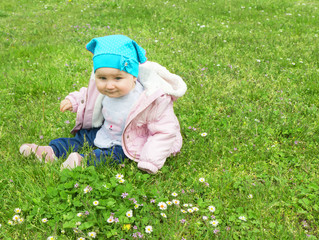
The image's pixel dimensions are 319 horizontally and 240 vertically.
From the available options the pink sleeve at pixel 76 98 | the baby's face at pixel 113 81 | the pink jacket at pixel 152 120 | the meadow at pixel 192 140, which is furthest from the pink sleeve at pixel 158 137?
the pink sleeve at pixel 76 98

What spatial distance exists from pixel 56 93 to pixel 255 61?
4.12m

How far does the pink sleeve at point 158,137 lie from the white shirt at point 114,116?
12.1 inches

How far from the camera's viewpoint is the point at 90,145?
4039mm

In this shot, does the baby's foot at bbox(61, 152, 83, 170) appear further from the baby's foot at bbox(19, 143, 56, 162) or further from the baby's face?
the baby's face

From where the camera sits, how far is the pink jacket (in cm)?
353

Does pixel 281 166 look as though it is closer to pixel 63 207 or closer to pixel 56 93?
pixel 63 207

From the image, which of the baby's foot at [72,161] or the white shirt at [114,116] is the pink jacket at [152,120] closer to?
the white shirt at [114,116]

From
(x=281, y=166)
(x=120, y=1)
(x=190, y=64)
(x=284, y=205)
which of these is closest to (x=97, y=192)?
(x=284, y=205)

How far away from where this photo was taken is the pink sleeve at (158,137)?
3.51m

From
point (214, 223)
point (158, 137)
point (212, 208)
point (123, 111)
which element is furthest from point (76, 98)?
point (214, 223)

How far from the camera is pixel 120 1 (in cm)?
1093

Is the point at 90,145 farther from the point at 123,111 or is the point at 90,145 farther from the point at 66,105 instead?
the point at 123,111

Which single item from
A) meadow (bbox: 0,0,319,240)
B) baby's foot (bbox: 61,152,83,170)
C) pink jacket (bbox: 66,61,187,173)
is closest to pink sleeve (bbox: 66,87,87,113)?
pink jacket (bbox: 66,61,187,173)

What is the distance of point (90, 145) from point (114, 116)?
0.58 m
